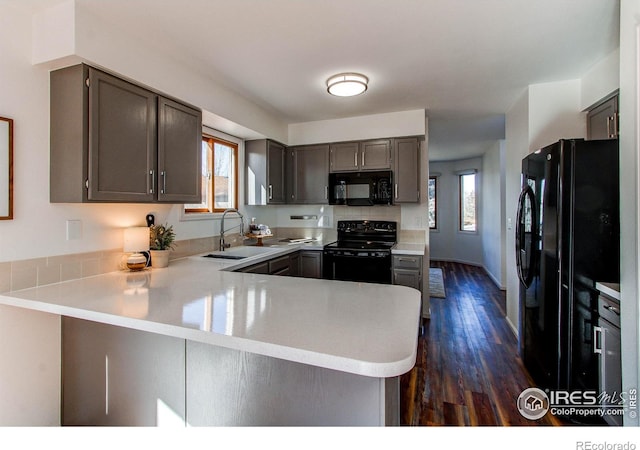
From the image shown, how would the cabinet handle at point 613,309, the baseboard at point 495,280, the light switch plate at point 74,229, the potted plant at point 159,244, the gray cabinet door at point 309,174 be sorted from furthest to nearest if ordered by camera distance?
the baseboard at point 495,280
the gray cabinet door at point 309,174
the potted plant at point 159,244
the light switch plate at point 74,229
the cabinet handle at point 613,309

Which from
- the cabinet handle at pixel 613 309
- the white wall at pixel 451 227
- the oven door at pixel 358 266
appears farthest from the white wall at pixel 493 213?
the cabinet handle at pixel 613 309

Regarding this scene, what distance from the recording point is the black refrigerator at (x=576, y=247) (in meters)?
1.83

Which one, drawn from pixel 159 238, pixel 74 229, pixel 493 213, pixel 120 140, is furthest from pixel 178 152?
pixel 493 213

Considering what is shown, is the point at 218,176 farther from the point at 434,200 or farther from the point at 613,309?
the point at 434,200

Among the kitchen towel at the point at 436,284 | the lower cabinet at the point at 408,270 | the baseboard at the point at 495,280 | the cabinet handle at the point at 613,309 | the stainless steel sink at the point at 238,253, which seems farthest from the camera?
the baseboard at the point at 495,280

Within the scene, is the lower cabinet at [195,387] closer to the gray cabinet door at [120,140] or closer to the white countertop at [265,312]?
the white countertop at [265,312]

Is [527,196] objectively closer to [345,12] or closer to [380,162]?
[380,162]

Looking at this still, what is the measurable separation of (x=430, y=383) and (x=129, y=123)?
276 centimetres

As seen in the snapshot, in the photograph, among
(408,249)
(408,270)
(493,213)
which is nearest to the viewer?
(408,270)

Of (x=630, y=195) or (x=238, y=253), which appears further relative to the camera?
(x=238, y=253)

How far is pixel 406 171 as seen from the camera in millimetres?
3580

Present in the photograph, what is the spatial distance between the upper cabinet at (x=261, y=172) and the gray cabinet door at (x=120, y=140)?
1.62 metres

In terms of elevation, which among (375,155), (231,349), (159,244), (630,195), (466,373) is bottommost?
(466,373)

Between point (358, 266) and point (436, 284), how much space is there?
102 inches
